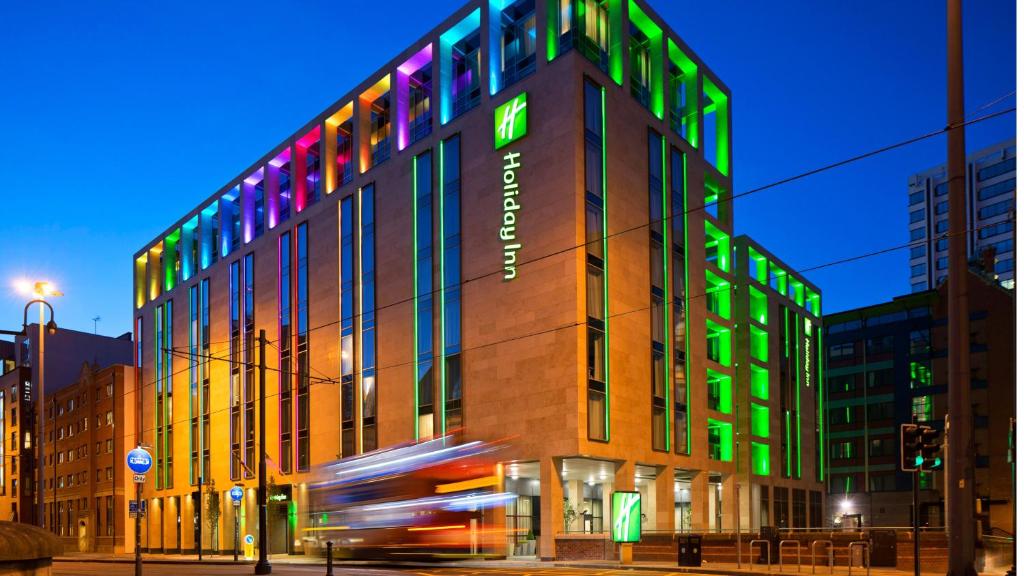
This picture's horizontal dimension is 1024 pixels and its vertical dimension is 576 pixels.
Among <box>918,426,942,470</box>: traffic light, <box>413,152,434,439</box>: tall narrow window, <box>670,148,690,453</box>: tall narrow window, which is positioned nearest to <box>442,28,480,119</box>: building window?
<box>413,152,434,439</box>: tall narrow window

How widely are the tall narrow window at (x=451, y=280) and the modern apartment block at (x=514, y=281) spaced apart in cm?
13

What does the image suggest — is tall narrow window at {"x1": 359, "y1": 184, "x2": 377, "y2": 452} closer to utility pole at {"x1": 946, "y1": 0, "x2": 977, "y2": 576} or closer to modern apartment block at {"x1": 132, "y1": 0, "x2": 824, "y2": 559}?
modern apartment block at {"x1": 132, "y1": 0, "x2": 824, "y2": 559}

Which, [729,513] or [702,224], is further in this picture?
[729,513]

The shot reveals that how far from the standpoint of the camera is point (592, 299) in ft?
150

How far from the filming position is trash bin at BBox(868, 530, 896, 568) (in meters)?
31.4

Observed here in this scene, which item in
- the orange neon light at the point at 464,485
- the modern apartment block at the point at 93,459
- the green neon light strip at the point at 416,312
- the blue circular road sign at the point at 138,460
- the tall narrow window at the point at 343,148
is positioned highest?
the tall narrow window at the point at 343,148

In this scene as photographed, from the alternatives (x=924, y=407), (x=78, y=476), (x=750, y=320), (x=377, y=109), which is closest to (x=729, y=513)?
(x=750, y=320)

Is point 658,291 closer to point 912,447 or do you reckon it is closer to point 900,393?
point 912,447

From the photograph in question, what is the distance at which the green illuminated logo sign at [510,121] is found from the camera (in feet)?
157

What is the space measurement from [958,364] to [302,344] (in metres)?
51.1

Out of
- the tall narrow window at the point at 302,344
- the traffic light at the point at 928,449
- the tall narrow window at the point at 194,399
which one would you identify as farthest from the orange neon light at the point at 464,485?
the tall narrow window at the point at 194,399

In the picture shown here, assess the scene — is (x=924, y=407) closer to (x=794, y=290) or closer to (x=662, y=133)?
(x=794, y=290)

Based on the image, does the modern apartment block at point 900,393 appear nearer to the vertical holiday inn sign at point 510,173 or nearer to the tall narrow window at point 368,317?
the tall narrow window at point 368,317

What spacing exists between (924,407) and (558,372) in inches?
2750
